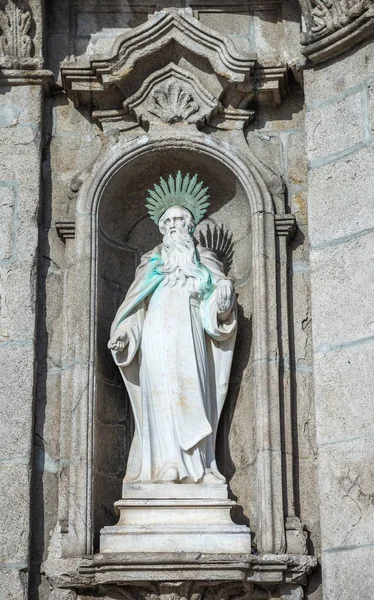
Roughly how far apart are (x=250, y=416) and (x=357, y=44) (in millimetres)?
2218

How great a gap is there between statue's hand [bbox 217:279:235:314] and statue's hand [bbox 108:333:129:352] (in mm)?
554

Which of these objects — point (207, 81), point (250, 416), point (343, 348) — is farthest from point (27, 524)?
point (207, 81)

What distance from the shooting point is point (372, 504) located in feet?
23.7

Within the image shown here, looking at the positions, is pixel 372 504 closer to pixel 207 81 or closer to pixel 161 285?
pixel 161 285

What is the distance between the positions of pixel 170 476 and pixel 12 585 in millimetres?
1003

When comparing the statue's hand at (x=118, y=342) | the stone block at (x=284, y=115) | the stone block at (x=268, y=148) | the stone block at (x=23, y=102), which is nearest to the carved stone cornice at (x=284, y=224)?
the stone block at (x=268, y=148)

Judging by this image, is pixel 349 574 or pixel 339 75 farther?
pixel 339 75

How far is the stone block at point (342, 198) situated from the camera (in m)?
7.79

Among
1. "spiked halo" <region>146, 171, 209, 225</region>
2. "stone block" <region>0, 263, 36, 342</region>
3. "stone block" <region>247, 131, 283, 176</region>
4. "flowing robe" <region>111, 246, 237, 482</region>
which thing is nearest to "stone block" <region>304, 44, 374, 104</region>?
"stone block" <region>247, 131, 283, 176</region>

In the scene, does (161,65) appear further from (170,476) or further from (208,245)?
(170,476)

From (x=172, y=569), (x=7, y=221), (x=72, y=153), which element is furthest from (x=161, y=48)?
(x=172, y=569)

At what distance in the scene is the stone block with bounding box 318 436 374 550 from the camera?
23.8ft

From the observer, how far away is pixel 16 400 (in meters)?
7.77

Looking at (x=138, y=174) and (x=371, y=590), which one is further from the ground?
(x=138, y=174)
